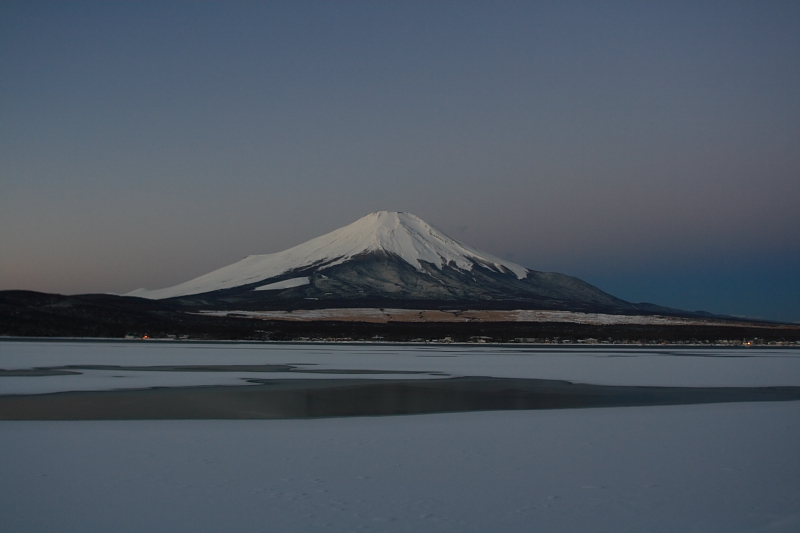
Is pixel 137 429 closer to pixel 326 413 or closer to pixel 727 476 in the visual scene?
pixel 326 413

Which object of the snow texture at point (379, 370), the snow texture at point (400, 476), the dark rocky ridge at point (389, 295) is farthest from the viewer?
the dark rocky ridge at point (389, 295)

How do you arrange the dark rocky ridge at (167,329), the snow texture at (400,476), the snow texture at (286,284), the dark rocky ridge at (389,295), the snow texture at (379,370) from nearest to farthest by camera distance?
the snow texture at (400,476) < the snow texture at (379,370) < the dark rocky ridge at (167,329) < the dark rocky ridge at (389,295) < the snow texture at (286,284)

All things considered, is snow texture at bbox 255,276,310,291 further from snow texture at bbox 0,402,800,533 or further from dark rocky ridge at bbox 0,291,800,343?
snow texture at bbox 0,402,800,533

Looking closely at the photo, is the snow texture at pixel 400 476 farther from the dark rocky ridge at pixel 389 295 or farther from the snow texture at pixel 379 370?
the dark rocky ridge at pixel 389 295

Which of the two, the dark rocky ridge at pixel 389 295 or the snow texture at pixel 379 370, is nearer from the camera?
the snow texture at pixel 379 370

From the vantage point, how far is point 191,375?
87.9 ft

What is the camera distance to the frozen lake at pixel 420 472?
845 centimetres

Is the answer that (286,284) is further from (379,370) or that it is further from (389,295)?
(379,370)

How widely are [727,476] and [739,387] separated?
15256 millimetres

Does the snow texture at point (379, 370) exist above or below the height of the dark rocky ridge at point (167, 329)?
below

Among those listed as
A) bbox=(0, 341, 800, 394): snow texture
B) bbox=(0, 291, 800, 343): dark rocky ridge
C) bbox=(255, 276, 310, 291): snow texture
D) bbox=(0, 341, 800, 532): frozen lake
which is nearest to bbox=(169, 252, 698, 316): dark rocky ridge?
bbox=(255, 276, 310, 291): snow texture

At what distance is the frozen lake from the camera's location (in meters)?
8.45

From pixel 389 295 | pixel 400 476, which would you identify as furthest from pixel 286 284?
pixel 400 476

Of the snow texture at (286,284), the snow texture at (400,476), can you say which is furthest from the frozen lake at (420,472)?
the snow texture at (286,284)
